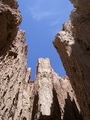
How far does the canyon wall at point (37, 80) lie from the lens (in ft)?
25.2

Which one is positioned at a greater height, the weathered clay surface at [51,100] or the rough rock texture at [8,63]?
the rough rock texture at [8,63]

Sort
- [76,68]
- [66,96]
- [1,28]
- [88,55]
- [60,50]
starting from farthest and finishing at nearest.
→ [66,96] → [60,50] → [76,68] → [88,55] → [1,28]

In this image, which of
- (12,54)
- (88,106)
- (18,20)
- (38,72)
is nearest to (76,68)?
(88,106)

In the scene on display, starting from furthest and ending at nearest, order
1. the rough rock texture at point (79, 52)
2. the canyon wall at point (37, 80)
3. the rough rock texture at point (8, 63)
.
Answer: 1. the rough rock texture at point (79, 52)
2. the canyon wall at point (37, 80)
3. the rough rock texture at point (8, 63)

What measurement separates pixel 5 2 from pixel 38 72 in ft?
29.6

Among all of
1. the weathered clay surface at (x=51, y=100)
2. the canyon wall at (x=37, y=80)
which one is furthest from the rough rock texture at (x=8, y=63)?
the weathered clay surface at (x=51, y=100)

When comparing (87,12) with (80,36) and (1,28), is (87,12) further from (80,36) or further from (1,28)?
(1,28)

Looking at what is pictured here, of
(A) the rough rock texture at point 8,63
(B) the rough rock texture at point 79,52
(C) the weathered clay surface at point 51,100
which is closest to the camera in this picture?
A: (A) the rough rock texture at point 8,63

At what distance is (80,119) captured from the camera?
12539mm

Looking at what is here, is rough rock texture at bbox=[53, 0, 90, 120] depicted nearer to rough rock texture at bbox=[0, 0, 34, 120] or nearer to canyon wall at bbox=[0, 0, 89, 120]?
canyon wall at bbox=[0, 0, 89, 120]

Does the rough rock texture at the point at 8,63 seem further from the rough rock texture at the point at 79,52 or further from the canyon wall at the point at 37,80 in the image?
the rough rock texture at the point at 79,52

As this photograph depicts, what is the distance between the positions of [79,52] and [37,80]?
5.21m

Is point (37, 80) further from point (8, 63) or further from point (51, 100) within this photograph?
point (8, 63)

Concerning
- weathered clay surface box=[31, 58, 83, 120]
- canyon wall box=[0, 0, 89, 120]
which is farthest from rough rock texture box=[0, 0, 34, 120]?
weathered clay surface box=[31, 58, 83, 120]
